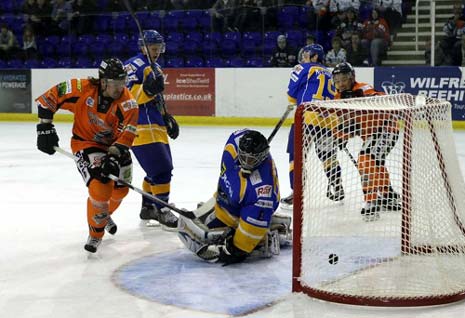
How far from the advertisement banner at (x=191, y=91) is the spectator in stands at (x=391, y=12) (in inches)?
105

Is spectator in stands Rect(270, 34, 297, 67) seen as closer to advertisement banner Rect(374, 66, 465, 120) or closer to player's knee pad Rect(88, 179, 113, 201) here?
advertisement banner Rect(374, 66, 465, 120)

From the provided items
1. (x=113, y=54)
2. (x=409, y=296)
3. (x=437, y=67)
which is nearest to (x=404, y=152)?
(x=409, y=296)

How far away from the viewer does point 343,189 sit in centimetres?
391

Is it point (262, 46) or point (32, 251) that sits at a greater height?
point (262, 46)

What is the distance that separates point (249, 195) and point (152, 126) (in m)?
1.42

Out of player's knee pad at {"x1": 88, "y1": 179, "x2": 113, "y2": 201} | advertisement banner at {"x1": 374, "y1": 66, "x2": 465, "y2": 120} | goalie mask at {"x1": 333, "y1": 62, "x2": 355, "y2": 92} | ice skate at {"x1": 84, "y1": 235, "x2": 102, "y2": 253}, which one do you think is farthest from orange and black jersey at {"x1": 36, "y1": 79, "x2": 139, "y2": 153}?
advertisement banner at {"x1": 374, "y1": 66, "x2": 465, "y2": 120}

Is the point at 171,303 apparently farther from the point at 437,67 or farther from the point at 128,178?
the point at 437,67

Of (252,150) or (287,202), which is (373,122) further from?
(287,202)

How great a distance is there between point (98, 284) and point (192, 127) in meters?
8.50

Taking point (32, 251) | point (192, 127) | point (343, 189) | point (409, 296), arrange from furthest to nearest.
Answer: point (192, 127) → point (32, 251) → point (343, 189) → point (409, 296)

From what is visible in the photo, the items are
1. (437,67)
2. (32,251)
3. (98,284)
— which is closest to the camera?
(98,284)

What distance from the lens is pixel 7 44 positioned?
1383 centimetres

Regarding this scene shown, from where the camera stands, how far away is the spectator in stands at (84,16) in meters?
13.3

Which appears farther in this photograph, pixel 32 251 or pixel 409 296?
pixel 32 251
